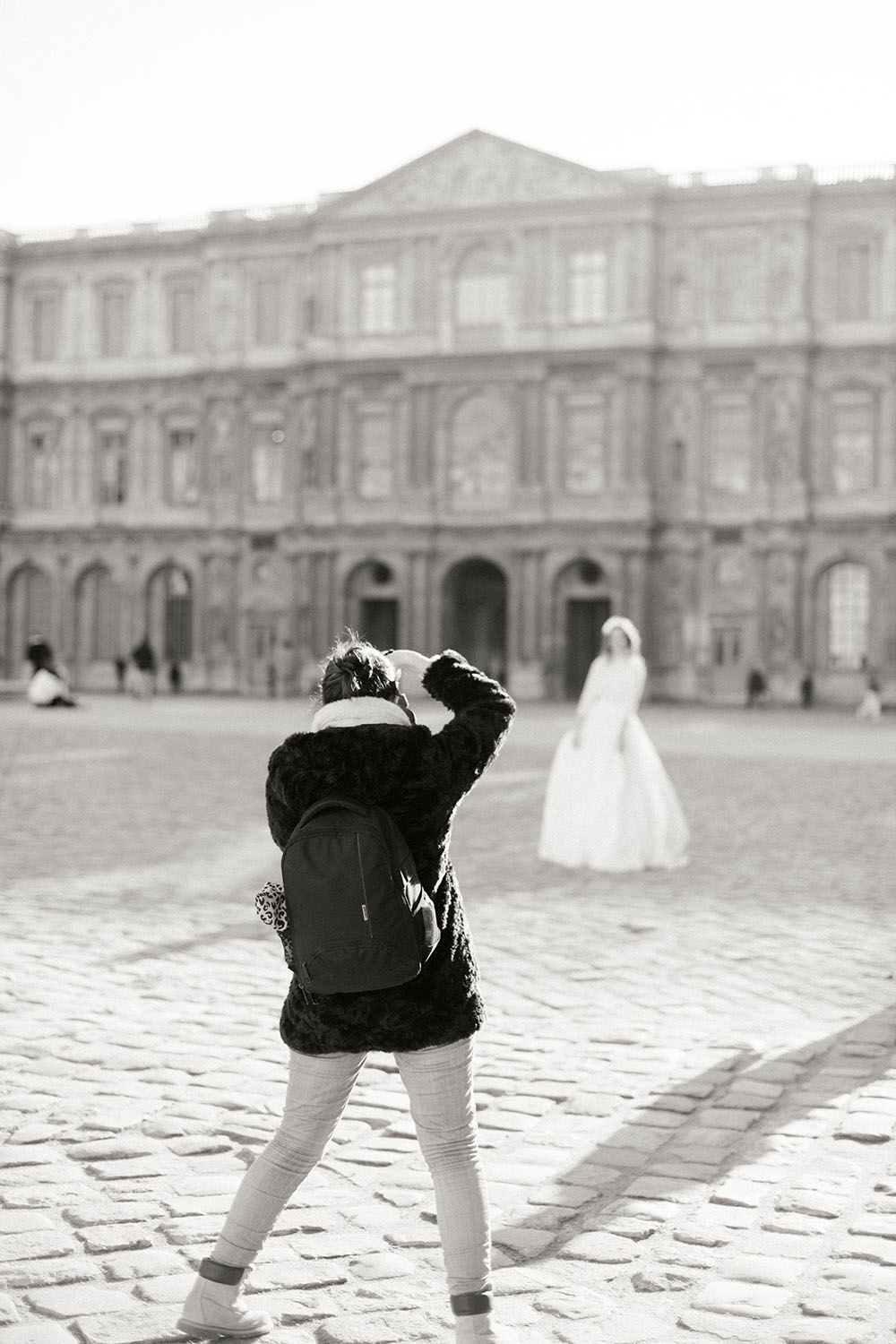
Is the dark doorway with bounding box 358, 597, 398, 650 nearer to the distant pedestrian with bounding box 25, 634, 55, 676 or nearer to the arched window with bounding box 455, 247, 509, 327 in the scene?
the arched window with bounding box 455, 247, 509, 327

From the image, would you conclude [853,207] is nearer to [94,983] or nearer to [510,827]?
[510,827]

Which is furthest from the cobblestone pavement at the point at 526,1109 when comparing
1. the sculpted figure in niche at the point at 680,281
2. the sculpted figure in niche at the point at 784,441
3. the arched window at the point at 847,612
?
the sculpted figure in niche at the point at 680,281

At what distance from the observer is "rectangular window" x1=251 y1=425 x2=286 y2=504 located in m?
51.5

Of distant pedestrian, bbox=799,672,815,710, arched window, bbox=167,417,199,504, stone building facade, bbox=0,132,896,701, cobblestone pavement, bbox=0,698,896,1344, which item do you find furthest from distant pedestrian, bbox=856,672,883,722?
cobblestone pavement, bbox=0,698,896,1344

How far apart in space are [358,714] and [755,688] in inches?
1615

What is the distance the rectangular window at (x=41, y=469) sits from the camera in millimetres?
54562

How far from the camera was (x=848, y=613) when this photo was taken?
46969 millimetres

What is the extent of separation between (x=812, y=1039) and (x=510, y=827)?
7.71 m

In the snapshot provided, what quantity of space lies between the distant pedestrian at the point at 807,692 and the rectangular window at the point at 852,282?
10.4m

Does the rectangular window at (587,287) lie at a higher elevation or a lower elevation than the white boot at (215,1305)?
higher

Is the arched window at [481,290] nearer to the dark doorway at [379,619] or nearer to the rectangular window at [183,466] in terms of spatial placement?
the dark doorway at [379,619]

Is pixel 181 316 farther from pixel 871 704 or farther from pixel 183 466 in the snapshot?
pixel 871 704

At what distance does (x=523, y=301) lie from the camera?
158ft

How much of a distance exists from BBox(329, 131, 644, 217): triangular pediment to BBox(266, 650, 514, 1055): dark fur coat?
45.9 m
